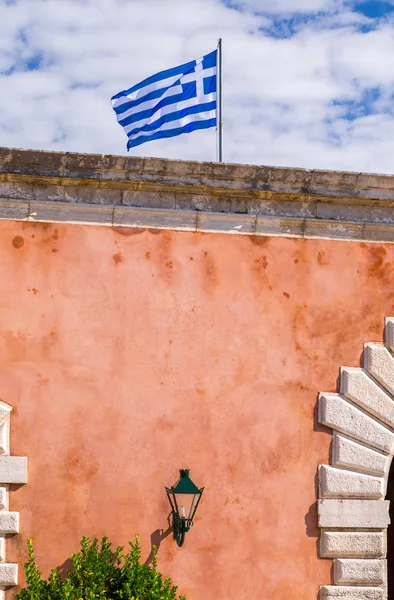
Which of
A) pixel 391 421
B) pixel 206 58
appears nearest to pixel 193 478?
pixel 391 421

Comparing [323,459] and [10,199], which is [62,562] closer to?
[323,459]

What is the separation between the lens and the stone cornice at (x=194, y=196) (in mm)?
7934

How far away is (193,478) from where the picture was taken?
7953 millimetres

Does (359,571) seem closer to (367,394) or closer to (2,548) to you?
(367,394)

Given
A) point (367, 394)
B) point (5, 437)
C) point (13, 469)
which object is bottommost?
point (13, 469)

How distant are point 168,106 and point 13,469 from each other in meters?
3.68

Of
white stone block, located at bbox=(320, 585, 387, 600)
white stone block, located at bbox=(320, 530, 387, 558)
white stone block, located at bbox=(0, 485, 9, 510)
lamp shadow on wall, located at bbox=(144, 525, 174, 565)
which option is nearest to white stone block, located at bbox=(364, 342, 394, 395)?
white stone block, located at bbox=(320, 530, 387, 558)

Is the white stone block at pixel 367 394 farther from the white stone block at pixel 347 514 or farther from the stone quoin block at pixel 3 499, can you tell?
the stone quoin block at pixel 3 499

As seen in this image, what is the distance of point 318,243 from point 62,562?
3.48 metres

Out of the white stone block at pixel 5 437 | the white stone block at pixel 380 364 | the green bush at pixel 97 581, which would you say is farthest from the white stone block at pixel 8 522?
the white stone block at pixel 380 364

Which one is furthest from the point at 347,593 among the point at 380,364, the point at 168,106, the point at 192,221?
the point at 168,106

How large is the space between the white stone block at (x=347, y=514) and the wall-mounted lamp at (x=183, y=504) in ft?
3.60

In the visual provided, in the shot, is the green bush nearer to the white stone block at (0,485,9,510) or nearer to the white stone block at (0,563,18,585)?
the white stone block at (0,563,18,585)

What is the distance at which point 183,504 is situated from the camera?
7.73 m
